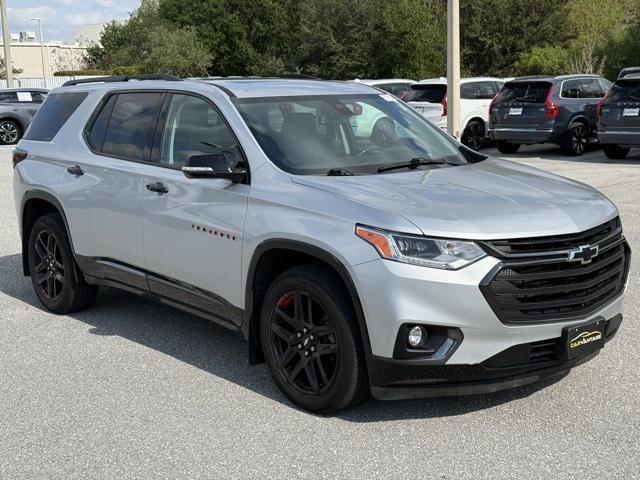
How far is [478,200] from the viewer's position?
4.49 metres

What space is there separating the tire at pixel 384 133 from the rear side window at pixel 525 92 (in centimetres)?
1285

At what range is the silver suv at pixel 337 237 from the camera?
4137 mm

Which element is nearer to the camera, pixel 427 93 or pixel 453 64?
pixel 453 64

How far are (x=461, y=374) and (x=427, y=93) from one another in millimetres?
16247

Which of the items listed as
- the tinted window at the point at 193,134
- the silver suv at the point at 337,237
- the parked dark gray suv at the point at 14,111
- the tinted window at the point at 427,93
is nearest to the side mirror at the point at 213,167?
the silver suv at the point at 337,237

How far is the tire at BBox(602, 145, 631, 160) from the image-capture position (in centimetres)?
1708

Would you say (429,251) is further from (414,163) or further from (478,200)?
(414,163)

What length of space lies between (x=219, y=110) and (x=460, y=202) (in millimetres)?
1673

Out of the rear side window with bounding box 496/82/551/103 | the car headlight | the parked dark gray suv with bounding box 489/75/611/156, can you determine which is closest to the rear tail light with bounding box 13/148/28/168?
the car headlight

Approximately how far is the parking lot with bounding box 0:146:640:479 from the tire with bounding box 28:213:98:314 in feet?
1.76

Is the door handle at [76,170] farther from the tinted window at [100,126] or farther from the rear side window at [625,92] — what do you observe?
the rear side window at [625,92]

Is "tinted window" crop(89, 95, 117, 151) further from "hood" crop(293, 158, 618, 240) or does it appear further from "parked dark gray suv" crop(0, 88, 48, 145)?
"parked dark gray suv" crop(0, 88, 48, 145)

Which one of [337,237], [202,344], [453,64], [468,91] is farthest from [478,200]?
[468,91]

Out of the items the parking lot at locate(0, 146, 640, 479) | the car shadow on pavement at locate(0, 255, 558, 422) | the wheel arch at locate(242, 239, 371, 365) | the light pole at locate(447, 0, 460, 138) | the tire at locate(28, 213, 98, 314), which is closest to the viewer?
the parking lot at locate(0, 146, 640, 479)
